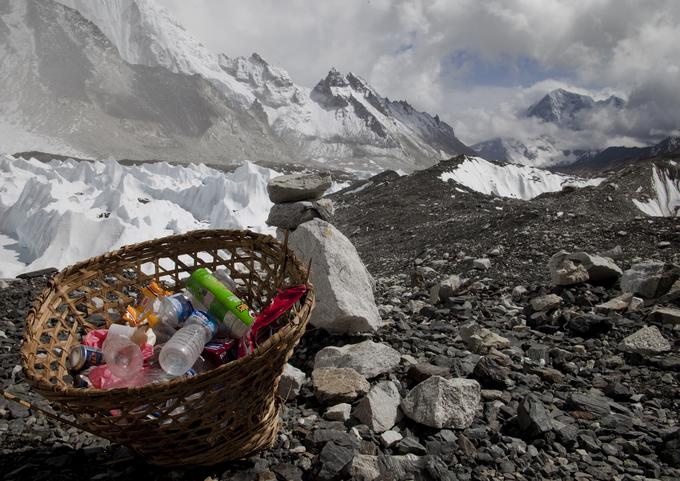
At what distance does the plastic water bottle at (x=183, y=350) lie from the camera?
7.64 ft

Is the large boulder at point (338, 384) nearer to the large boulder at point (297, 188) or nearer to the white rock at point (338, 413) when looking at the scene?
the white rock at point (338, 413)

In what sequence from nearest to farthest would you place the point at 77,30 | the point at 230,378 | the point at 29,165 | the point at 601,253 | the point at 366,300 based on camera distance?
the point at 230,378 → the point at 366,300 → the point at 601,253 → the point at 29,165 → the point at 77,30

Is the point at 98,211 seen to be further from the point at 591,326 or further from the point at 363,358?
the point at 591,326

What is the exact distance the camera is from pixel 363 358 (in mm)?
3547

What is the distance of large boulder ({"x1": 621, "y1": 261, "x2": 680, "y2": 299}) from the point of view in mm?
4891

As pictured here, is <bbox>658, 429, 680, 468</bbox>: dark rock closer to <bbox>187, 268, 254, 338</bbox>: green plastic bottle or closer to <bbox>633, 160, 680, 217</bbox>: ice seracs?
<bbox>187, 268, 254, 338</bbox>: green plastic bottle

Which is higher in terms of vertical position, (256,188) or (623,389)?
(256,188)

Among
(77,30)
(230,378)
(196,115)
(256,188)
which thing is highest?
(77,30)

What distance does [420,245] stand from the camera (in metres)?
12.5

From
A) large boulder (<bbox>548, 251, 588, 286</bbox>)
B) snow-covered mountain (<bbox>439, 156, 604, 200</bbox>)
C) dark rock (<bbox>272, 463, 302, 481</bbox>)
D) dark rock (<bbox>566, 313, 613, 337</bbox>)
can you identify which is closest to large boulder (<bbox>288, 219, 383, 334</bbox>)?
dark rock (<bbox>272, 463, 302, 481</bbox>)

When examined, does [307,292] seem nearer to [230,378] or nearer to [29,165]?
[230,378]

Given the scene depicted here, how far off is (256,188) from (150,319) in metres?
26.9

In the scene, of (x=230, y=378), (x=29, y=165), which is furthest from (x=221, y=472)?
(x=29, y=165)

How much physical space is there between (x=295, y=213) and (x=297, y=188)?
45cm
